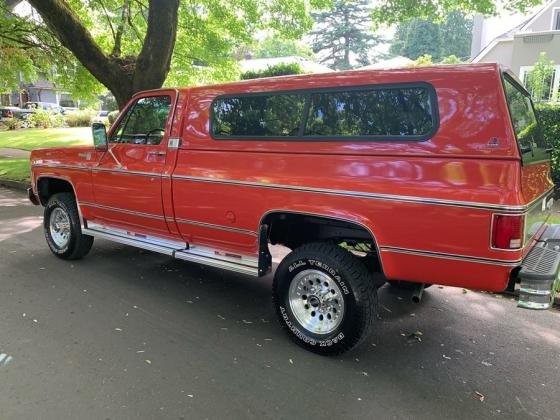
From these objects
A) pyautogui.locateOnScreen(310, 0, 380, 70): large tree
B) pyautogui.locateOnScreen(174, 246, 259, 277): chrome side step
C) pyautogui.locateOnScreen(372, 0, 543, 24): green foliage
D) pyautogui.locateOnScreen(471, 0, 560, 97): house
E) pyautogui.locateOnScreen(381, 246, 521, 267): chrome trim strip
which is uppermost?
pyautogui.locateOnScreen(310, 0, 380, 70): large tree

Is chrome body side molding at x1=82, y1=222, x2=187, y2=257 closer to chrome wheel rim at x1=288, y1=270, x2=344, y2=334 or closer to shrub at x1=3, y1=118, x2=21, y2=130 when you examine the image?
chrome wheel rim at x1=288, y1=270, x2=344, y2=334

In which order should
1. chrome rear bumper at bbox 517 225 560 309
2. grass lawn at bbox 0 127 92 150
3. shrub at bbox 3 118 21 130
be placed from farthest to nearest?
shrub at bbox 3 118 21 130
grass lawn at bbox 0 127 92 150
chrome rear bumper at bbox 517 225 560 309

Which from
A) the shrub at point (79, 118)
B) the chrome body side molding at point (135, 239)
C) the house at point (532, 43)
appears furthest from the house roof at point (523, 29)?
the shrub at point (79, 118)

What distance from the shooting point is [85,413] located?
2877 mm

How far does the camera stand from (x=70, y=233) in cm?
571

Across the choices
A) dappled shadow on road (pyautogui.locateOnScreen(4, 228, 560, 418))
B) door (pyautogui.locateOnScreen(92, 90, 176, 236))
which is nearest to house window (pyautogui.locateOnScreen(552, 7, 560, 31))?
dappled shadow on road (pyautogui.locateOnScreen(4, 228, 560, 418))

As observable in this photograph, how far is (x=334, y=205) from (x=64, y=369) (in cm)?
222

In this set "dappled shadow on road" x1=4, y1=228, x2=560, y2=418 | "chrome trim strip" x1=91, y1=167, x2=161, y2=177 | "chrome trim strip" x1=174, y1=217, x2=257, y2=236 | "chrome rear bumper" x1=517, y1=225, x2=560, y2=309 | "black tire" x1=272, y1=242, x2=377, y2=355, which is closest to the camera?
"chrome rear bumper" x1=517, y1=225, x2=560, y2=309

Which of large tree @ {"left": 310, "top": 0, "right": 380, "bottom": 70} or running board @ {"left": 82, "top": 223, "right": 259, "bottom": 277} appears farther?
large tree @ {"left": 310, "top": 0, "right": 380, "bottom": 70}

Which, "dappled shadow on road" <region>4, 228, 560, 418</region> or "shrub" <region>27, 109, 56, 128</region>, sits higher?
"shrub" <region>27, 109, 56, 128</region>

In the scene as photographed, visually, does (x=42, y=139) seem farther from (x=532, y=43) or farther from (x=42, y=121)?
(x=532, y=43)

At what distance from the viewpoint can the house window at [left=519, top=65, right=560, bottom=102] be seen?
14.8 meters

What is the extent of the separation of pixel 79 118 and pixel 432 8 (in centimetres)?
2705

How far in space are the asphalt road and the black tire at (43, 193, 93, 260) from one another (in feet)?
1.64
